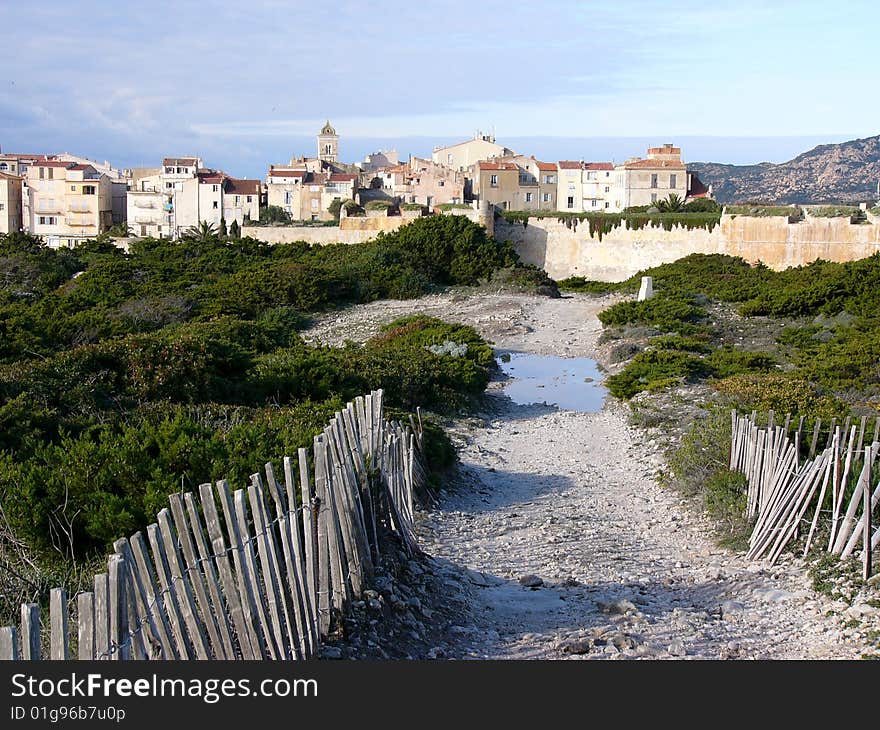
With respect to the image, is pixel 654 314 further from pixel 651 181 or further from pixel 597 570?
pixel 651 181

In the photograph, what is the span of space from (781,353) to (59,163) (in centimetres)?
5205

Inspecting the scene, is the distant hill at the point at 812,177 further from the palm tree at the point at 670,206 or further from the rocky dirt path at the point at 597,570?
the rocky dirt path at the point at 597,570

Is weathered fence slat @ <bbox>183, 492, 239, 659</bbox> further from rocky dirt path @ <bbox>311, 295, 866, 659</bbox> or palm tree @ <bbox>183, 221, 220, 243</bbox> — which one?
palm tree @ <bbox>183, 221, 220, 243</bbox>

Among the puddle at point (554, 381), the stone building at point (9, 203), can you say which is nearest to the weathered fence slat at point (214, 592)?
the puddle at point (554, 381)

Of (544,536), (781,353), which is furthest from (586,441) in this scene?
(781,353)

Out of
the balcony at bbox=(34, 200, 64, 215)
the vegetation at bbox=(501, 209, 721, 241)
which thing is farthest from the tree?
the balcony at bbox=(34, 200, 64, 215)

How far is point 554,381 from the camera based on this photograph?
19.8 m

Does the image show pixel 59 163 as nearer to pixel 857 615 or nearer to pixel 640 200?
pixel 640 200

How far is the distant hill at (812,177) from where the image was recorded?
107 m

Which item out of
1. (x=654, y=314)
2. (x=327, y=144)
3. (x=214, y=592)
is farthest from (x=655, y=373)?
(x=327, y=144)

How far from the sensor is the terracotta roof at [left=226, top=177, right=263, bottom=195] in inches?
2293

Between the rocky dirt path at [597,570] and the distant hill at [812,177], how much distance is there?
9505cm

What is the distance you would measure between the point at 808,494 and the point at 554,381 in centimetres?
1258

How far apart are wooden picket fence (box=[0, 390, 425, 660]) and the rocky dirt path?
82cm
